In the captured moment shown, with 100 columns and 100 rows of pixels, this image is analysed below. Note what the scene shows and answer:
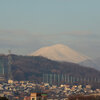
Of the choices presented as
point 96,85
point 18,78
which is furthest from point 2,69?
point 96,85

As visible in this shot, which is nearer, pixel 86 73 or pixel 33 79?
pixel 33 79

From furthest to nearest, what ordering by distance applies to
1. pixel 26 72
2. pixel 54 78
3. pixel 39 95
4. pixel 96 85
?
pixel 26 72, pixel 54 78, pixel 96 85, pixel 39 95

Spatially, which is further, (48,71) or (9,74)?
(48,71)

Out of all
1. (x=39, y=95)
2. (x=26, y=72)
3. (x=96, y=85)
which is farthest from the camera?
(x=26, y=72)

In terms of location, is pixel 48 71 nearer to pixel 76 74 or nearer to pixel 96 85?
pixel 76 74

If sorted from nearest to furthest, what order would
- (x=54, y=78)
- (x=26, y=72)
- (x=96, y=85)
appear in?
1. (x=96, y=85)
2. (x=54, y=78)
3. (x=26, y=72)

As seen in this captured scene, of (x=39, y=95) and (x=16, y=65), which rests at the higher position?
(x=16, y=65)

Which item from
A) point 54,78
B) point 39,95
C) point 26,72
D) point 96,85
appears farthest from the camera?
point 26,72

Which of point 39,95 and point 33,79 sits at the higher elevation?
A: point 33,79

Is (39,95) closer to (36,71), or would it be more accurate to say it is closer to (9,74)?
(9,74)

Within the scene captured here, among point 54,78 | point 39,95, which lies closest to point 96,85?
point 54,78
